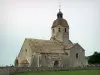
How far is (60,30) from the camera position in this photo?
180ft

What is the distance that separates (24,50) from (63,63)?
7356mm

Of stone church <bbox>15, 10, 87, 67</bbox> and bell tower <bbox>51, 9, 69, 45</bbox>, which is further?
bell tower <bbox>51, 9, 69, 45</bbox>

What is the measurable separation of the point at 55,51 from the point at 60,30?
698 centimetres

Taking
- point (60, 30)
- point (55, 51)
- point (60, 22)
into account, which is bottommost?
point (55, 51)

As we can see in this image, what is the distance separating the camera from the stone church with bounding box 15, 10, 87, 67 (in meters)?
46.4

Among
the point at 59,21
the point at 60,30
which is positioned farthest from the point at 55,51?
the point at 59,21

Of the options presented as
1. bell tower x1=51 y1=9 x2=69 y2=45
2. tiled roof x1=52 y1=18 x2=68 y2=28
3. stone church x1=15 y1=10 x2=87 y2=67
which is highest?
tiled roof x1=52 y1=18 x2=68 y2=28

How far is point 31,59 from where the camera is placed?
1823 inches

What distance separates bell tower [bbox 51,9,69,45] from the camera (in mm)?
54688

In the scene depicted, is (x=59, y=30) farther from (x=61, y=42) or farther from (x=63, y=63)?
(x=63, y=63)

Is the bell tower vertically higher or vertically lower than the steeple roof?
lower

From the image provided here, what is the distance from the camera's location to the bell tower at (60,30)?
5469 centimetres

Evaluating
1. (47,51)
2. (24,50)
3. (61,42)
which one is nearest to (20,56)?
(24,50)

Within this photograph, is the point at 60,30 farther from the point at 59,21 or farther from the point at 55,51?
the point at 55,51
